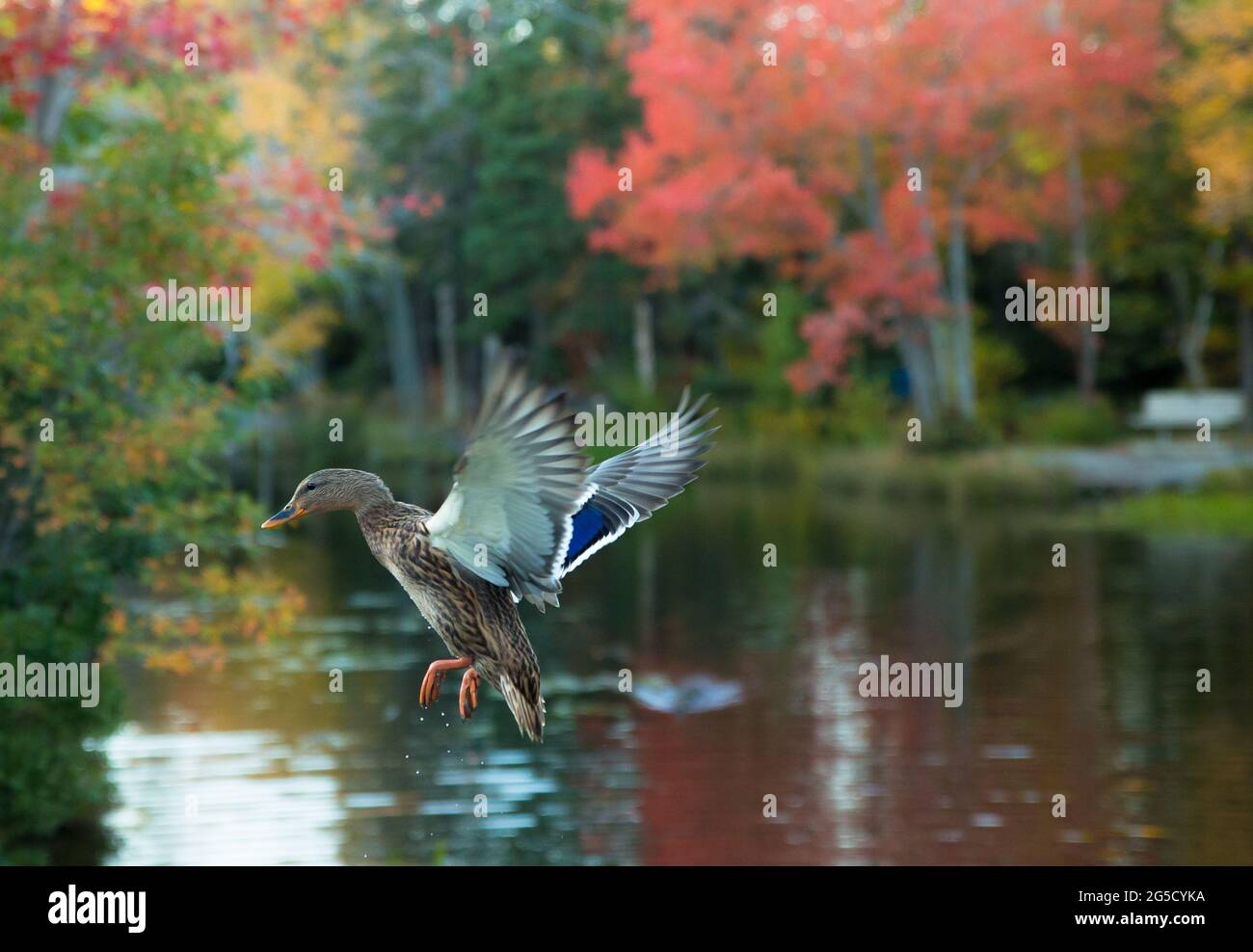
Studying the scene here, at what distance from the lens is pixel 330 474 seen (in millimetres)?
3691

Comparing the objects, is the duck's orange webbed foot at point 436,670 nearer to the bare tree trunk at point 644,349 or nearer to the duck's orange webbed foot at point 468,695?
the duck's orange webbed foot at point 468,695

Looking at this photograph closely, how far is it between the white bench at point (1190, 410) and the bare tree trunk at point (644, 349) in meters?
14.0

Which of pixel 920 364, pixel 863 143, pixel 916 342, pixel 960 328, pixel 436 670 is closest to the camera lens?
pixel 436 670

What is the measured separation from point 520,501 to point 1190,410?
40.4 m

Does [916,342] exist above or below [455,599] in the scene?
above

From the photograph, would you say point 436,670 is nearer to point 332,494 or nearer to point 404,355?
point 332,494

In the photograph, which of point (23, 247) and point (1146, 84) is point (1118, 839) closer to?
point (23, 247)

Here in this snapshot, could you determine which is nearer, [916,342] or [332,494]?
[332,494]

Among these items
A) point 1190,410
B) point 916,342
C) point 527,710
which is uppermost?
point 916,342

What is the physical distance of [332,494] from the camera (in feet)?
12.1

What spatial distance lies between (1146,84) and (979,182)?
13.5 feet

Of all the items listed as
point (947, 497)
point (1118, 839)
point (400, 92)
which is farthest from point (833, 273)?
point (1118, 839)

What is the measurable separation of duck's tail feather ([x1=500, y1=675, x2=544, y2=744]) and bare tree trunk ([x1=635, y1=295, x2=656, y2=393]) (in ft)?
156

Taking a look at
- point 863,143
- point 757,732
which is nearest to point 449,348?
point 863,143
